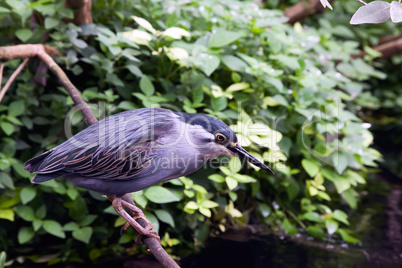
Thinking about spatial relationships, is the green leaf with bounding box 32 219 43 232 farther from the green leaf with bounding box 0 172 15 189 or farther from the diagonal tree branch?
the diagonal tree branch

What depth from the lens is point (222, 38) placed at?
10.7 ft

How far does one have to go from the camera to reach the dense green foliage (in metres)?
2.94

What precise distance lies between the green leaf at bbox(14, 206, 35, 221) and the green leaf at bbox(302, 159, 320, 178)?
1933mm

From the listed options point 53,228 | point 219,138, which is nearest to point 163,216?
point 53,228

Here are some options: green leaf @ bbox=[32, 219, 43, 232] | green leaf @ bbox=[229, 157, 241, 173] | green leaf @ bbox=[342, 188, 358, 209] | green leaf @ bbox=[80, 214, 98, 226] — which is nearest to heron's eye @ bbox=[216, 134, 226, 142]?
green leaf @ bbox=[229, 157, 241, 173]

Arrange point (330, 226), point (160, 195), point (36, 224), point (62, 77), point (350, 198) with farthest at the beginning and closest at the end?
1. point (350, 198)
2. point (330, 226)
3. point (36, 224)
4. point (160, 195)
5. point (62, 77)

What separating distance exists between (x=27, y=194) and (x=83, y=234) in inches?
17.2

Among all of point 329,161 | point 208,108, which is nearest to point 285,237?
point 329,161

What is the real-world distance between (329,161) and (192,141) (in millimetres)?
1851

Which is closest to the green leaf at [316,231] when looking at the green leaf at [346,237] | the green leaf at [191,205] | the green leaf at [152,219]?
the green leaf at [346,237]

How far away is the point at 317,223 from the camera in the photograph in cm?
358

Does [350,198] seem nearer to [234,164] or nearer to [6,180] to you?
[234,164]

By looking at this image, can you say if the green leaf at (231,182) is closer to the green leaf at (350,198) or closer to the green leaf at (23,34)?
the green leaf at (350,198)

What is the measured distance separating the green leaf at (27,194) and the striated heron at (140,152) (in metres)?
0.83
